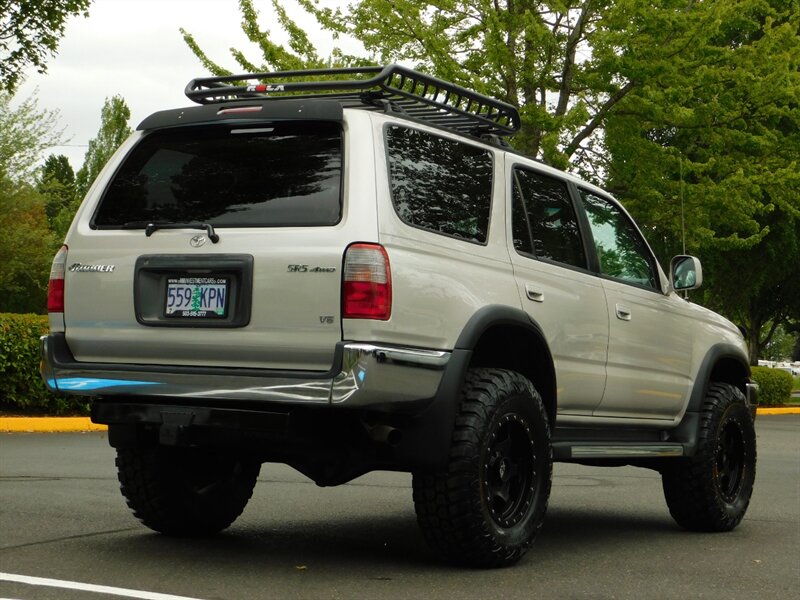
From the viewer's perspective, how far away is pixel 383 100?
5.87 meters

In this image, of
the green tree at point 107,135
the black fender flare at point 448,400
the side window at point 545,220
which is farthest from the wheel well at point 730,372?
the green tree at point 107,135

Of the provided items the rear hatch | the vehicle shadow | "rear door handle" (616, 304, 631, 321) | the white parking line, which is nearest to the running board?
the vehicle shadow

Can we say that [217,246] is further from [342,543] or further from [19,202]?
[19,202]

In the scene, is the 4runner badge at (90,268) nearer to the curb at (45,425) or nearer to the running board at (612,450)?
the running board at (612,450)

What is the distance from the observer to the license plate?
17.7ft

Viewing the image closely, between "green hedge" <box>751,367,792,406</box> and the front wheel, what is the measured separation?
21361 mm

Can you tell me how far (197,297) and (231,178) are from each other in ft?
1.90

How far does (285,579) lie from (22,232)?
Answer: 35054mm

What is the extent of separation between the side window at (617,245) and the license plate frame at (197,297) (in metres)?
2.53

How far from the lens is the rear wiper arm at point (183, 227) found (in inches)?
215

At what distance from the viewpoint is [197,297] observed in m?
5.45

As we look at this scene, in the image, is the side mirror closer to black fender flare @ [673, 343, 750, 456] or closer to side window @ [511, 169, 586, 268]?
black fender flare @ [673, 343, 750, 456]

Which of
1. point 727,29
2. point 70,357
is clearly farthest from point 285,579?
point 727,29

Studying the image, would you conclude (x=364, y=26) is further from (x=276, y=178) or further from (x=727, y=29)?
(x=276, y=178)
